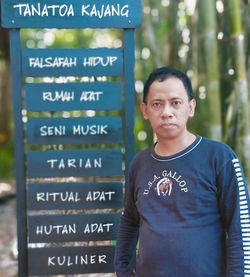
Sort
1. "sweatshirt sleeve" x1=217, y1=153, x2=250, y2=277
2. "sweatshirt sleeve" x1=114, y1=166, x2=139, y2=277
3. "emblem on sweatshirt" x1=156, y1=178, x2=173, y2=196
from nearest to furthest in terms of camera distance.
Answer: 1. "sweatshirt sleeve" x1=217, y1=153, x2=250, y2=277
2. "emblem on sweatshirt" x1=156, y1=178, x2=173, y2=196
3. "sweatshirt sleeve" x1=114, y1=166, x2=139, y2=277

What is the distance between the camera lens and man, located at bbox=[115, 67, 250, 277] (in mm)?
1894

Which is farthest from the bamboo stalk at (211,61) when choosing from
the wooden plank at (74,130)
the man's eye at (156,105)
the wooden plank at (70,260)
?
the man's eye at (156,105)

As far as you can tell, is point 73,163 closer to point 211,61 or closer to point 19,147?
point 19,147

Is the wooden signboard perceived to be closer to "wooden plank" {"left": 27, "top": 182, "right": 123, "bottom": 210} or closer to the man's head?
"wooden plank" {"left": 27, "top": 182, "right": 123, "bottom": 210}

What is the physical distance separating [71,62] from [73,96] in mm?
209

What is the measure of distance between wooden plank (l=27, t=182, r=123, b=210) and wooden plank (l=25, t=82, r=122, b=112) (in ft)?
1.59

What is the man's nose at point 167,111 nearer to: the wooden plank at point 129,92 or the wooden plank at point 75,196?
the wooden plank at point 129,92

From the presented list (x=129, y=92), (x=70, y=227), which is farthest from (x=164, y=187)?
(x=70, y=227)

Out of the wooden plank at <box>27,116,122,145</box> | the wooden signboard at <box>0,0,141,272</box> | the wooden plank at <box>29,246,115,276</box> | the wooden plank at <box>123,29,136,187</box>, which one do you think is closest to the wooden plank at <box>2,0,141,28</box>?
the wooden signboard at <box>0,0,141,272</box>

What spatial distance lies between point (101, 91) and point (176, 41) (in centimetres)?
261

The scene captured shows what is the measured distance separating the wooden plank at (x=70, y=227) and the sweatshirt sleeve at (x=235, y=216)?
1.29m

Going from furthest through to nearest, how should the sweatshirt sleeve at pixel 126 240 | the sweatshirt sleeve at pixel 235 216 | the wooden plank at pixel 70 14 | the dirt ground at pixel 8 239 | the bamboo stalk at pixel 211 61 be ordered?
1. the dirt ground at pixel 8 239
2. the bamboo stalk at pixel 211 61
3. the wooden plank at pixel 70 14
4. the sweatshirt sleeve at pixel 126 240
5. the sweatshirt sleeve at pixel 235 216

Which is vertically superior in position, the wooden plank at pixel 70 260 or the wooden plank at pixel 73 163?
the wooden plank at pixel 73 163

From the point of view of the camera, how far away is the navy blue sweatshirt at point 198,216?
1887 mm
